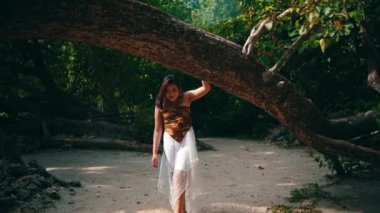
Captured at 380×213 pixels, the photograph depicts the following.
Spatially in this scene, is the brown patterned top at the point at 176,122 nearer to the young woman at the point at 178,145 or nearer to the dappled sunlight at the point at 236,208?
the young woman at the point at 178,145

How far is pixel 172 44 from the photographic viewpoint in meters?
Result: 4.46

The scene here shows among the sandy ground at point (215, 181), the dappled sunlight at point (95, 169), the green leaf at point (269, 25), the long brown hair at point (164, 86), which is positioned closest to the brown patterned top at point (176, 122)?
the long brown hair at point (164, 86)

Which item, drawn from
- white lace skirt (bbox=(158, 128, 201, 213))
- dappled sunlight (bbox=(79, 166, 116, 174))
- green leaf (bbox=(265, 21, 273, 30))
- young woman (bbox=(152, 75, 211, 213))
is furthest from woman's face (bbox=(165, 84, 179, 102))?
dappled sunlight (bbox=(79, 166, 116, 174))

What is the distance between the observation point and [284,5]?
576 centimetres

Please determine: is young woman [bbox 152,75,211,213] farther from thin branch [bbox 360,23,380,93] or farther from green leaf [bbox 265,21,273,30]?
thin branch [bbox 360,23,380,93]

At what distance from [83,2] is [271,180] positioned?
5.12 metres

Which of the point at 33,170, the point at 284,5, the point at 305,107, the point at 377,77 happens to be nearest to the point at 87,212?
the point at 33,170

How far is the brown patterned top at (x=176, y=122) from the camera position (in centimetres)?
488

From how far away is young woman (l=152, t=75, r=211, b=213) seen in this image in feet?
15.7

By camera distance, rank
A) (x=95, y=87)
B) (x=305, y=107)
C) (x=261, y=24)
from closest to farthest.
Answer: (x=261, y=24) < (x=305, y=107) < (x=95, y=87)

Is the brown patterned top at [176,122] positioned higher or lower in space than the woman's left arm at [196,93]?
lower

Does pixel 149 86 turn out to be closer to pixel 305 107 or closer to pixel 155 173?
pixel 155 173

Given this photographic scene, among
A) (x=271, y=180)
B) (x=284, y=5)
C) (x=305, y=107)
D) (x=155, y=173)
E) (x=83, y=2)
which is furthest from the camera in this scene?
(x=155, y=173)

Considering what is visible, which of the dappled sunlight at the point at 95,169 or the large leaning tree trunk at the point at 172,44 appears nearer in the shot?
the large leaning tree trunk at the point at 172,44
